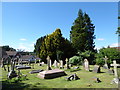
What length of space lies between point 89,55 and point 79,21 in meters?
12.2

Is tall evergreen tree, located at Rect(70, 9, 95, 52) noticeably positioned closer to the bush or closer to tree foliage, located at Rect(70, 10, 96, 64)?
tree foliage, located at Rect(70, 10, 96, 64)

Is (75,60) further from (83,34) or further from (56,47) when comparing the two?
(83,34)

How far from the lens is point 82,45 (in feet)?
92.2

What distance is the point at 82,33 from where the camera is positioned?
28312mm

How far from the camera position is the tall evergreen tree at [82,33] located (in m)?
28.0

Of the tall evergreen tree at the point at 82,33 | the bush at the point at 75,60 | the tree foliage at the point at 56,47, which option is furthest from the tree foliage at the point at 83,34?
the bush at the point at 75,60

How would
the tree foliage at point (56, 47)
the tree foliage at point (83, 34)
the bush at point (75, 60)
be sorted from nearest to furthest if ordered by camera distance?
Answer: the bush at point (75, 60) < the tree foliage at point (56, 47) < the tree foliage at point (83, 34)

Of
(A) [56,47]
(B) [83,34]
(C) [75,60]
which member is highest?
(B) [83,34]

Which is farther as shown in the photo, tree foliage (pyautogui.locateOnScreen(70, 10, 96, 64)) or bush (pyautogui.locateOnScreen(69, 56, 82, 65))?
tree foliage (pyautogui.locateOnScreen(70, 10, 96, 64))

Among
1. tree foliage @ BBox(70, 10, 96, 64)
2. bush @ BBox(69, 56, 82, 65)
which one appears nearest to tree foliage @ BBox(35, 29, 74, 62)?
bush @ BBox(69, 56, 82, 65)

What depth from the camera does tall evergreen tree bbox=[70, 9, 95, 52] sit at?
2795 centimetres

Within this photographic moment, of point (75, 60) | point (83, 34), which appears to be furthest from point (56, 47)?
point (83, 34)

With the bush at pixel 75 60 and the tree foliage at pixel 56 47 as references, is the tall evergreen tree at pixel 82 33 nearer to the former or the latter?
the tree foliage at pixel 56 47

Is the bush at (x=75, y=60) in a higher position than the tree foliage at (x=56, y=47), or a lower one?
lower
